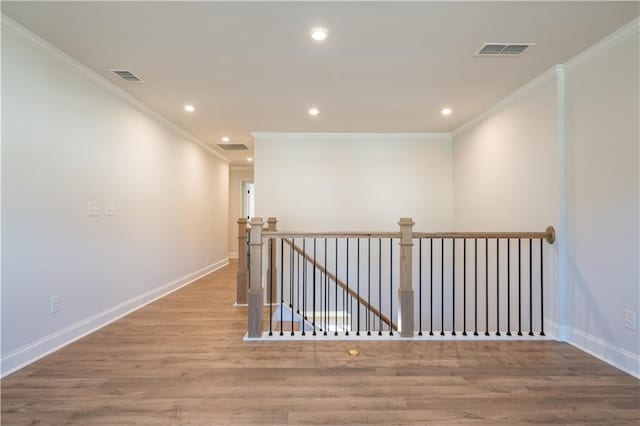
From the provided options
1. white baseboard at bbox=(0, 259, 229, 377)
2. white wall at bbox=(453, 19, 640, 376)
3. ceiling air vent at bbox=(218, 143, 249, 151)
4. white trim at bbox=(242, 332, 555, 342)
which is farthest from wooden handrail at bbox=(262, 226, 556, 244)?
ceiling air vent at bbox=(218, 143, 249, 151)

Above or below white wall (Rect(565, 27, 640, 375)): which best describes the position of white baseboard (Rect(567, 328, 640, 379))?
below

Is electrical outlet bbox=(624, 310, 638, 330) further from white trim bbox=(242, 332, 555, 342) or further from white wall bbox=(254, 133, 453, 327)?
white wall bbox=(254, 133, 453, 327)

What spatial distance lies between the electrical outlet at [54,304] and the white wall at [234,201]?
223 inches

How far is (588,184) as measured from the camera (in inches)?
106

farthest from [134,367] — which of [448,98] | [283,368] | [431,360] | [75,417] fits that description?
[448,98]

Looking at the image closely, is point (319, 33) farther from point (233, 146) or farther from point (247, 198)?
point (247, 198)

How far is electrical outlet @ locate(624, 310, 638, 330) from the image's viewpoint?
2315mm

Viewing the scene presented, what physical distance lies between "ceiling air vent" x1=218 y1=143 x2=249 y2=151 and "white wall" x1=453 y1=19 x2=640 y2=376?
4.37 m

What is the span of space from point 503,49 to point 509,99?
1215 mm

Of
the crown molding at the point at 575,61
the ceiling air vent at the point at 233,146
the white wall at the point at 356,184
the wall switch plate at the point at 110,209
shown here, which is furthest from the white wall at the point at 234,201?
the crown molding at the point at 575,61

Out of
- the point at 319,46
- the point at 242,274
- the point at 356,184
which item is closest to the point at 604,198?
the point at 319,46

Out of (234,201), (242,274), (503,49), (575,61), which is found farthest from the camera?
(234,201)

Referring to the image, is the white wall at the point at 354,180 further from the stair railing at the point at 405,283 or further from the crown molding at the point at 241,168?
the crown molding at the point at 241,168

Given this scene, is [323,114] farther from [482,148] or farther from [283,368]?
[283,368]
